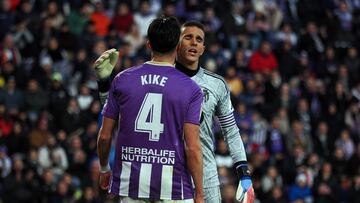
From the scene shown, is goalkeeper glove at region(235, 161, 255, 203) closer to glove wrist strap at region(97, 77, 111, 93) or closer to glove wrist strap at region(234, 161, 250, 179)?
glove wrist strap at region(234, 161, 250, 179)

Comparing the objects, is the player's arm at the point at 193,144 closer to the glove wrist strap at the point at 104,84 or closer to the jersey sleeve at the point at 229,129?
the glove wrist strap at the point at 104,84

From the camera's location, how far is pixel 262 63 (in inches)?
941

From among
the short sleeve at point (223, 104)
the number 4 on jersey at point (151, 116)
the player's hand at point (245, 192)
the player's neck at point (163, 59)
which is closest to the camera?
the number 4 on jersey at point (151, 116)

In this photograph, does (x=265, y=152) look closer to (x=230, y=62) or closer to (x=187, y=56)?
(x=230, y=62)

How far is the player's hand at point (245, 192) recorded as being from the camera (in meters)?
8.44

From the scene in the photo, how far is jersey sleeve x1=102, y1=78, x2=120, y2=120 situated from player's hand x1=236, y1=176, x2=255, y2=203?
4.63ft

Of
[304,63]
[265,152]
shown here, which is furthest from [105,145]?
[304,63]

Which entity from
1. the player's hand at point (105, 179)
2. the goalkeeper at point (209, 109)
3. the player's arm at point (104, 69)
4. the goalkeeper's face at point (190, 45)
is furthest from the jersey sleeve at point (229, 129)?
the player's hand at point (105, 179)

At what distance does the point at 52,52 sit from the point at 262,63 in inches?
203

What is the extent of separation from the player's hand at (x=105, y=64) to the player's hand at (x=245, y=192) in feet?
4.79

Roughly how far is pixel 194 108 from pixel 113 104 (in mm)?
621

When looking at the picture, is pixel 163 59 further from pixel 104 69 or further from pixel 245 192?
pixel 245 192

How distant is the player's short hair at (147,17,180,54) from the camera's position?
757 cm

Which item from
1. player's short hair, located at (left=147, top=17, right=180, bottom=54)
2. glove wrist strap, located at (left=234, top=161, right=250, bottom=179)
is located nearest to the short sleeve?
glove wrist strap, located at (left=234, top=161, right=250, bottom=179)
